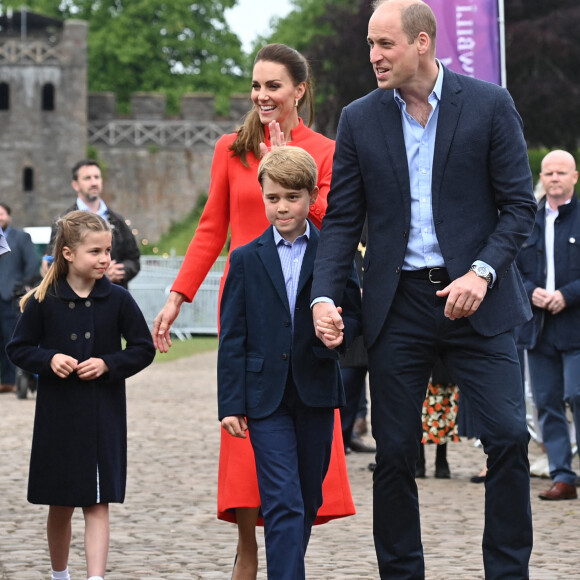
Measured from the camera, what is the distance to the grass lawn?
2453 cm

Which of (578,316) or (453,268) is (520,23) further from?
(453,268)

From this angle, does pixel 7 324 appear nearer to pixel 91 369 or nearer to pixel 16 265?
pixel 16 265

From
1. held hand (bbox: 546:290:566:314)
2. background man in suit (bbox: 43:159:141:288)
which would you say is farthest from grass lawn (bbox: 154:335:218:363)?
held hand (bbox: 546:290:566:314)

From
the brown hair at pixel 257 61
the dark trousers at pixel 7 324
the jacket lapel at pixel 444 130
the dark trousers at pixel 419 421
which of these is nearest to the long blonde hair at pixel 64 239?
the brown hair at pixel 257 61

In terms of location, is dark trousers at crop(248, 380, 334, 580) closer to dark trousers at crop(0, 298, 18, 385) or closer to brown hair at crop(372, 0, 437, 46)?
brown hair at crop(372, 0, 437, 46)

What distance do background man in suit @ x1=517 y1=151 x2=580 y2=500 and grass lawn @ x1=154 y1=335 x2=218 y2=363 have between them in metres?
14.1

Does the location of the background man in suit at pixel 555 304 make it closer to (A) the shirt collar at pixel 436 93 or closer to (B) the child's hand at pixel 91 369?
(B) the child's hand at pixel 91 369

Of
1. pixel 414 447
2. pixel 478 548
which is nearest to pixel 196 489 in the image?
pixel 478 548

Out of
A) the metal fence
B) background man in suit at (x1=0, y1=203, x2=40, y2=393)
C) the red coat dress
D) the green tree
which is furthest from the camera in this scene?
the green tree

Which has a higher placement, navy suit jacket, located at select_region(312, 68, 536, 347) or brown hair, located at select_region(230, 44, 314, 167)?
brown hair, located at select_region(230, 44, 314, 167)

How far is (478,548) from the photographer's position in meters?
7.25

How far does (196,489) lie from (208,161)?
58433 mm

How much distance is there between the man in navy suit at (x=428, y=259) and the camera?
521 centimetres

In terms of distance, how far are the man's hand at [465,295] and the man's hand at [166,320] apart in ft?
4.11
